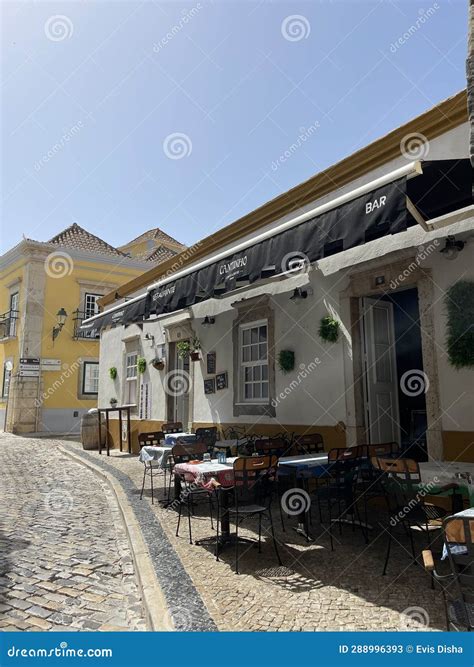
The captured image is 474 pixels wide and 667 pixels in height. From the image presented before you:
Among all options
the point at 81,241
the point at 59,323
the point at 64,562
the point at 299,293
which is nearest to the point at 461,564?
the point at 64,562

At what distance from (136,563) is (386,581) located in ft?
6.91

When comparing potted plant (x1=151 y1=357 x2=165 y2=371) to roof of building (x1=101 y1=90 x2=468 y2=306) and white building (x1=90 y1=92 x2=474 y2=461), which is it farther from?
roof of building (x1=101 y1=90 x2=468 y2=306)

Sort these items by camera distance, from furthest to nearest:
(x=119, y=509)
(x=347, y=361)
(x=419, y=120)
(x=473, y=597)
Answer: (x=347, y=361) < (x=119, y=509) < (x=419, y=120) < (x=473, y=597)

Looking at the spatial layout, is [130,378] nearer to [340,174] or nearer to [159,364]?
[159,364]

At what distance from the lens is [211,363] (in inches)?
385

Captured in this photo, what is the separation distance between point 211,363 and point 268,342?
185 cm

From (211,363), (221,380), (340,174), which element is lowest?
(221,380)

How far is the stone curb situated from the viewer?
2.96m

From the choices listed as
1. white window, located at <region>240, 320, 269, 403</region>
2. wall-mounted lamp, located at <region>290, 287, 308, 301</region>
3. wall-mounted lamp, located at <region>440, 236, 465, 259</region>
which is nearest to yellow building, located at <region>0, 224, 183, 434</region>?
white window, located at <region>240, 320, 269, 403</region>

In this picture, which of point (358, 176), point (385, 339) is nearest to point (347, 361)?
point (385, 339)

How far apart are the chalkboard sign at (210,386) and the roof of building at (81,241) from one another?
49.3ft

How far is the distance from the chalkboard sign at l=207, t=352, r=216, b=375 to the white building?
0.05 meters

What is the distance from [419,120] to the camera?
596 cm

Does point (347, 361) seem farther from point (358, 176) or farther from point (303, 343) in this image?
point (358, 176)
